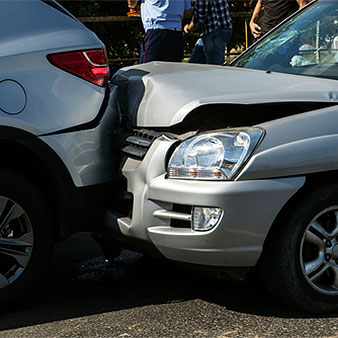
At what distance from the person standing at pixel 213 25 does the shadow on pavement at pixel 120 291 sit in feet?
13.1

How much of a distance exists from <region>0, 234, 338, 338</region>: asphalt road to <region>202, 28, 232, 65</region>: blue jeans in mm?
4131

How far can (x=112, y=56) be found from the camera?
12969 millimetres

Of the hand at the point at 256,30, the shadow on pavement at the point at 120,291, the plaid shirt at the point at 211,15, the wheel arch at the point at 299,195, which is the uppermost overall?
the plaid shirt at the point at 211,15

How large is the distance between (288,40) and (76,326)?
8.14 feet

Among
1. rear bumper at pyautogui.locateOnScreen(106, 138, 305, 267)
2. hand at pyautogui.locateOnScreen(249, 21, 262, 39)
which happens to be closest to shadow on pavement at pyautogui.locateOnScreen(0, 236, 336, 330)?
rear bumper at pyautogui.locateOnScreen(106, 138, 305, 267)

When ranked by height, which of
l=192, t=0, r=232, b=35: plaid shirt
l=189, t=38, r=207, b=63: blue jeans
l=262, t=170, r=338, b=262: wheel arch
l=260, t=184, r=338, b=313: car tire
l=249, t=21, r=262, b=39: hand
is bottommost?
l=260, t=184, r=338, b=313: car tire

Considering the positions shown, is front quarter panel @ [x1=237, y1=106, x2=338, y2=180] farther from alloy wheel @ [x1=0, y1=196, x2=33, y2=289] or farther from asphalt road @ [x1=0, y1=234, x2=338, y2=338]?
alloy wheel @ [x1=0, y1=196, x2=33, y2=289]

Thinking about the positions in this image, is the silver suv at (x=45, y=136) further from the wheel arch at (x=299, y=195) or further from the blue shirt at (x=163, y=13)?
the blue shirt at (x=163, y=13)

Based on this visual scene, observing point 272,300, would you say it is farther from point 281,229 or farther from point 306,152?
point 306,152

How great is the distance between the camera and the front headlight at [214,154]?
3.54 m

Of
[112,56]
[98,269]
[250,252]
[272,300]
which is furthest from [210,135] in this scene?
[112,56]

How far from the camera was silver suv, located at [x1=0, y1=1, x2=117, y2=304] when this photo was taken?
376cm

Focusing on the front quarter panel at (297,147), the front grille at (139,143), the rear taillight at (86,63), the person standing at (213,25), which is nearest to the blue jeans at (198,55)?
the person standing at (213,25)

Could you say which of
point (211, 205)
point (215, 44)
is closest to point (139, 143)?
point (211, 205)
